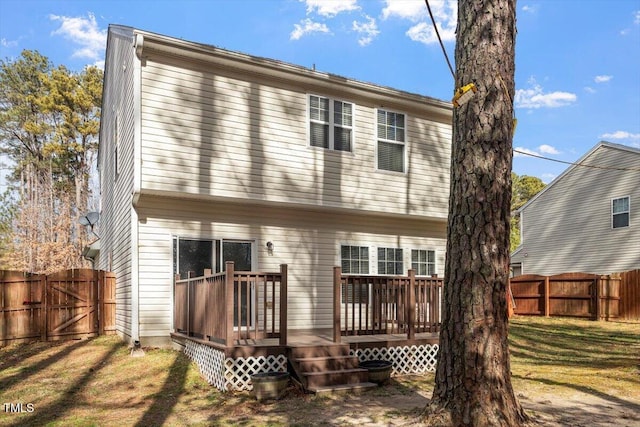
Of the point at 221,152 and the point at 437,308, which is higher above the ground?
the point at 221,152

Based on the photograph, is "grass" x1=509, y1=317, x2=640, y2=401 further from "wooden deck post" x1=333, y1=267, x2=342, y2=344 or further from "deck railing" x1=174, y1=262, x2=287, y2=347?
"deck railing" x1=174, y1=262, x2=287, y2=347

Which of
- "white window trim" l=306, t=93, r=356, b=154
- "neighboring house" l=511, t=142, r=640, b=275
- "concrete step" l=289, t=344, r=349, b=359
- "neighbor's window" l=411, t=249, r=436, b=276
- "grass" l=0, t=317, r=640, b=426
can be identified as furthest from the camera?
"neighboring house" l=511, t=142, r=640, b=275

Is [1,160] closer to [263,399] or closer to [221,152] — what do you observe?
[221,152]

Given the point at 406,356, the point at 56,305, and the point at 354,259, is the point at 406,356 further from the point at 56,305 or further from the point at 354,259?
the point at 56,305

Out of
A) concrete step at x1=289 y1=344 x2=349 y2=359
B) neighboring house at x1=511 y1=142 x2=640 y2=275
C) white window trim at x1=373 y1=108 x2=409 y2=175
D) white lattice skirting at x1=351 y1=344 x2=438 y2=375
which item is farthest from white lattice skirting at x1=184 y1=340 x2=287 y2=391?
neighboring house at x1=511 y1=142 x2=640 y2=275

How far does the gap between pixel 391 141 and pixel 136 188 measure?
6.00m

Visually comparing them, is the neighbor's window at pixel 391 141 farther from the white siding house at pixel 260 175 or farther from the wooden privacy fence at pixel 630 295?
the wooden privacy fence at pixel 630 295

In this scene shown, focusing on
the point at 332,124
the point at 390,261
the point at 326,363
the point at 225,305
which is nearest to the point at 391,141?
the point at 332,124

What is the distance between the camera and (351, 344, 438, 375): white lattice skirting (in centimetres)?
812

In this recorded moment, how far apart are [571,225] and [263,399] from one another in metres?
19.3

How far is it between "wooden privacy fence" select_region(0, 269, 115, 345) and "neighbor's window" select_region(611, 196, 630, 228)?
722 inches

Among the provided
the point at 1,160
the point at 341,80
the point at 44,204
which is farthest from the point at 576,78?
the point at 1,160

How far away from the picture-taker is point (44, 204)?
99.4 ft

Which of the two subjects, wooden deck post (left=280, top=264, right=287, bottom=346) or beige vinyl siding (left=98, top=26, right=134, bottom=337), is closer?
wooden deck post (left=280, top=264, right=287, bottom=346)
